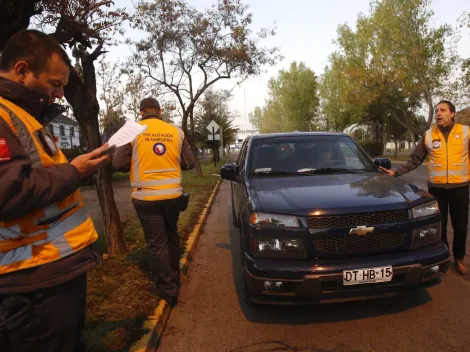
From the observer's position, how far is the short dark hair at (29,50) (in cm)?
159

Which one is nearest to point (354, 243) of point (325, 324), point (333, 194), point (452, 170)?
point (333, 194)

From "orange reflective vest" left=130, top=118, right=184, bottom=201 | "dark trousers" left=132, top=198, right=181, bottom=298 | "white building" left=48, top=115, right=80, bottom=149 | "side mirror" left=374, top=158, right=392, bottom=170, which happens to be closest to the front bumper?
"dark trousers" left=132, top=198, right=181, bottom=298

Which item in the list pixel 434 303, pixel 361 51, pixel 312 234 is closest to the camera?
pixel 312 234

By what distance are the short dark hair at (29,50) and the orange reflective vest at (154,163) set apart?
1916mm

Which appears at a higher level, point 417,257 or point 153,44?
point 153,44

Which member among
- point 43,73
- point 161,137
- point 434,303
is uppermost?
point 43,73

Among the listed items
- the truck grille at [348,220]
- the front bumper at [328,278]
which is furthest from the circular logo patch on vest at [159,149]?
the truck grille at [348,220]

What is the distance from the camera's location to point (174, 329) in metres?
3.38

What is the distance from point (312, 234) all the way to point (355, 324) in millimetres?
948

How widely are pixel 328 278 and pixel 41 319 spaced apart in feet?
6.74

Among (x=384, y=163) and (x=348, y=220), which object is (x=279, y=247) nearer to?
(x=348, y=220)

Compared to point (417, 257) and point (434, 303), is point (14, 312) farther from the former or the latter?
point (434, 303)

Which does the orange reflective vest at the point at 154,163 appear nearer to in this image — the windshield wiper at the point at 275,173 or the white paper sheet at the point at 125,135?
the windshield wiper at the point at 275,173

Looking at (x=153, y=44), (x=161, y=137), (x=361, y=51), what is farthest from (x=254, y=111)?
Result: (x=161, y=137)
